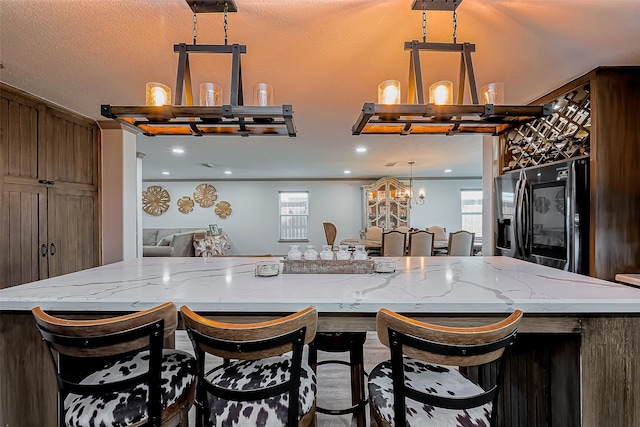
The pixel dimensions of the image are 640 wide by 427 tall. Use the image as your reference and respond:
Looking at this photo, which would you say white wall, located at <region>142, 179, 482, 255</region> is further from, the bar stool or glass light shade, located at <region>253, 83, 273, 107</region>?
glass light shade, located at <region>253, 83, 273, 107</region>

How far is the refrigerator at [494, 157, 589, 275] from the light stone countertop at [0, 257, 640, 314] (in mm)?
756

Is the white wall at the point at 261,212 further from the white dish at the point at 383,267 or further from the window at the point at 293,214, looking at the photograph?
the white dish at the point at 383,267

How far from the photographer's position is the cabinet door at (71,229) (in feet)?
9.60

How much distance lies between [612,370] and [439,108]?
4.20 ft

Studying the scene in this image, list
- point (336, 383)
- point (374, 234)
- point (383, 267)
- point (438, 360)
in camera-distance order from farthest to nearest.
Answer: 1. point (374, 234)
2. point (336, 383)
3. point (383, 267)
4. point (438, 360)

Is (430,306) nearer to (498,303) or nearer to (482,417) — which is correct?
(498,303)

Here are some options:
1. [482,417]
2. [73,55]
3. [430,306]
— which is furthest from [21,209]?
[482,417]

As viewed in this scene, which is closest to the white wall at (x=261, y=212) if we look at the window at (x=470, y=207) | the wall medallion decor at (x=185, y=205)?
the wall medallion decor at (x=185, y=205)

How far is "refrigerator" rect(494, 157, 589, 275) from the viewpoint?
2.21 m

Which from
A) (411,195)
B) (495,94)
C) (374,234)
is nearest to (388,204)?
(411,195)

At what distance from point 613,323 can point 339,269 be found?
1167mm

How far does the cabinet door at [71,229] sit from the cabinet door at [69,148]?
0.15m

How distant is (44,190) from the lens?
112 inches

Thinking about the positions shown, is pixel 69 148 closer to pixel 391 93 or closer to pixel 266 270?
pixel 266 270
